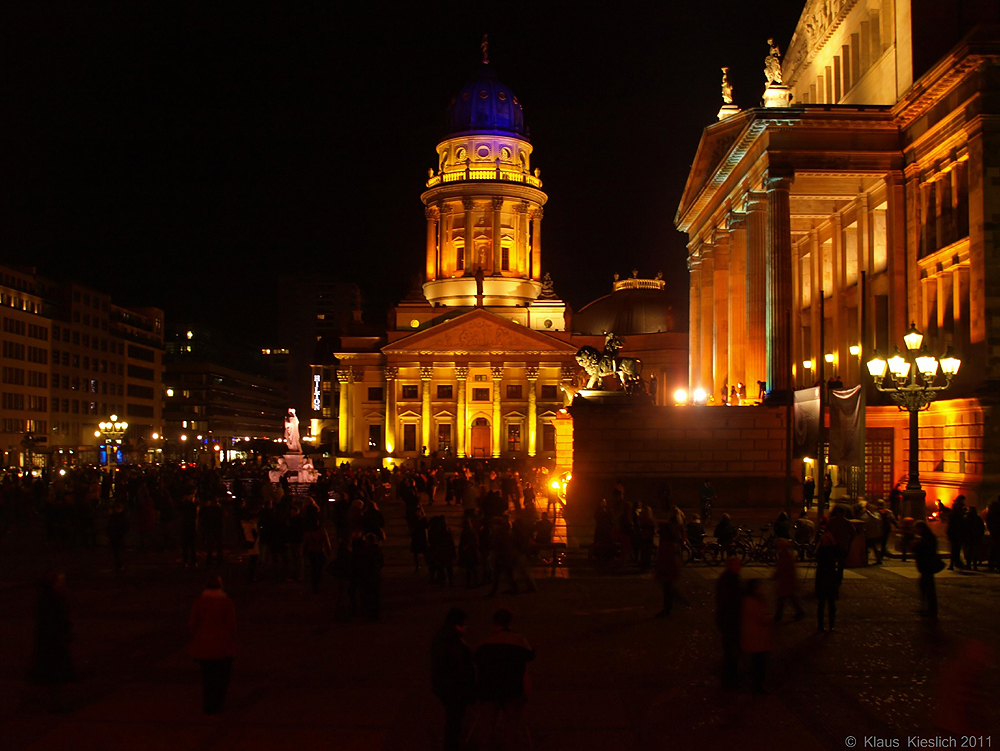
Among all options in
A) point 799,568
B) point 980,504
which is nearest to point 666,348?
point 980,504

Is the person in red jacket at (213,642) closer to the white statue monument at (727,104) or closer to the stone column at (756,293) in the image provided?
the stone column at (756,293)

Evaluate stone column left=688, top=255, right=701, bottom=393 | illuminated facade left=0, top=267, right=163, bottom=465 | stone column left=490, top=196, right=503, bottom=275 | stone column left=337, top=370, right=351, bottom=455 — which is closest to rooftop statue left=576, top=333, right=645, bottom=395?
stone column left=688, top=255, right=701, bottom=393

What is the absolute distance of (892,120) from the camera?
32281 millimetres

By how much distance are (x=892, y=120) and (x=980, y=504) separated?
45.5 ft

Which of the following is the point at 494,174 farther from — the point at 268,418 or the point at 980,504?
the point at 268,418

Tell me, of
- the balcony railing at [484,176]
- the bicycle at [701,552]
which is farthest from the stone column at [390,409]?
the bicycle at [701,552]

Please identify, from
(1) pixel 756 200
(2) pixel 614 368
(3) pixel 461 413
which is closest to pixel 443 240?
(3) pixel 461 413

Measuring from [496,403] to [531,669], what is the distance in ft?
239

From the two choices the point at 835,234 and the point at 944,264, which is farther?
the point at 835,234

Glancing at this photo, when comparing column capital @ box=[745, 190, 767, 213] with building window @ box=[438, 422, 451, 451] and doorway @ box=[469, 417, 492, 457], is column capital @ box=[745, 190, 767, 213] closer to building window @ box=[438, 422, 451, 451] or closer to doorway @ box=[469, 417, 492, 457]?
doorway @ box=[469, 417, 492, 457]

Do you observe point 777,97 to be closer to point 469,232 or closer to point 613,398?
point 613,398

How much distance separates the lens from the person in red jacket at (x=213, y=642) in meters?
9.16

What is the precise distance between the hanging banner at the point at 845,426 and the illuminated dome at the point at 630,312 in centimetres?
6668

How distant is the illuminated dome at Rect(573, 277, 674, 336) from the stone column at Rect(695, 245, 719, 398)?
49.4m
